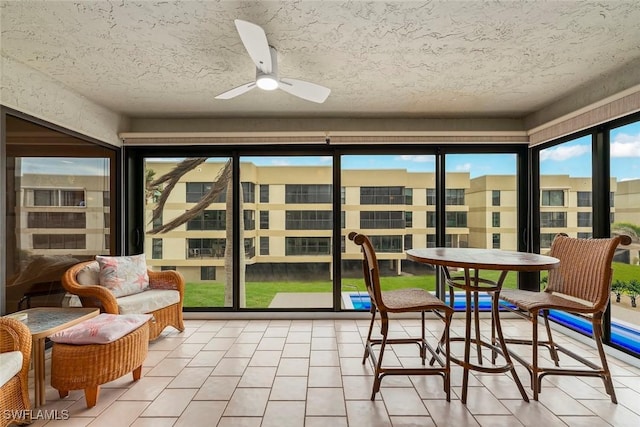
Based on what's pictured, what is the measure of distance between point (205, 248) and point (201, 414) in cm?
231

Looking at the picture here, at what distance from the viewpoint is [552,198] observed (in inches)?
138

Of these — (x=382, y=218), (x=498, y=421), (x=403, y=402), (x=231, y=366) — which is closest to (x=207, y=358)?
(x=231, y=366)

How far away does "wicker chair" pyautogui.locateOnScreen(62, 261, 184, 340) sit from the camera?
265cm

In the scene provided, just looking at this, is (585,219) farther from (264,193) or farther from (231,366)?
(231,366)

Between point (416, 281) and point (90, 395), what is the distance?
11.1 feet

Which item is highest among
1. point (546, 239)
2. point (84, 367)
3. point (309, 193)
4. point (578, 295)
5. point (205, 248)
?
point (309, 193)

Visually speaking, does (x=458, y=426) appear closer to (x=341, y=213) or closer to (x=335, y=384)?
(x=335, y=384)

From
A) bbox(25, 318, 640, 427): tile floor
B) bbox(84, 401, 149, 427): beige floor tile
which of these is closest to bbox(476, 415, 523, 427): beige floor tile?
bbox(25, 318, 640, 427): tile floor

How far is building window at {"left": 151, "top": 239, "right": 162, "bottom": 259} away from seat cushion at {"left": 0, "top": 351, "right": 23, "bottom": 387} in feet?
7.20

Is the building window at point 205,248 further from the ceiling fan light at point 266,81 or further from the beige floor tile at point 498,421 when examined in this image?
the beige floor tile at point 498,421

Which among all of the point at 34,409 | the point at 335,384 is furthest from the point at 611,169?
the point at 34,409

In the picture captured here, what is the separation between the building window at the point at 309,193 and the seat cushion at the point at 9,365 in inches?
109

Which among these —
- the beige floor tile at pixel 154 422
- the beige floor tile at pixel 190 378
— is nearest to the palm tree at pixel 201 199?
the beige floor tile at pixel 190 378

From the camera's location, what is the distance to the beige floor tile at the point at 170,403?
1.94 meters
